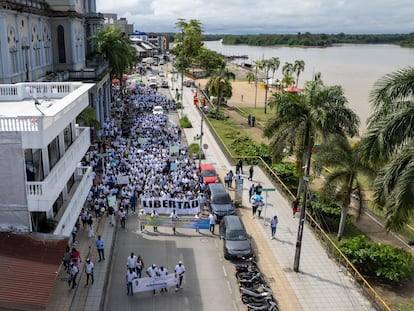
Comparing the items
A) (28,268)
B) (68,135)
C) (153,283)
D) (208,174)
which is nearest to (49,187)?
(28,268)

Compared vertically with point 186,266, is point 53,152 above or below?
above

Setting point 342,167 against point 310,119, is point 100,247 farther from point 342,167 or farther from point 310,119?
point 310,119

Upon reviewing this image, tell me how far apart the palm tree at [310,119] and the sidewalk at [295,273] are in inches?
136

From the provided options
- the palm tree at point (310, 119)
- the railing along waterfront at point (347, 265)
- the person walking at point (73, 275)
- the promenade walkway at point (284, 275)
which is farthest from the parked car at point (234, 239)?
the person walking at point (73, 275)

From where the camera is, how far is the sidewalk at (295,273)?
16.3 meters

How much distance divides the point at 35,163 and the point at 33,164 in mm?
175

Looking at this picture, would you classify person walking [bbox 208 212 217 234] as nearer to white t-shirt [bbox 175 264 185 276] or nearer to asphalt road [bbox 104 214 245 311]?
asphalt road [bbox 104 214 245 311]

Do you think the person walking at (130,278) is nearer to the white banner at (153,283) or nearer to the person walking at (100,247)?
the white banner at (153,283)

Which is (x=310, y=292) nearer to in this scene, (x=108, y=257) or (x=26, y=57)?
(x=108, y=257)

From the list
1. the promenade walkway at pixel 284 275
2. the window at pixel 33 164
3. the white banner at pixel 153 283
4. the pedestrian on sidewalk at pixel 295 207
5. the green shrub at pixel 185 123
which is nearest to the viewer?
the window at pixel 33 164

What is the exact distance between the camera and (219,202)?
78.5 feet

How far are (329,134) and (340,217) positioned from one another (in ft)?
14.7

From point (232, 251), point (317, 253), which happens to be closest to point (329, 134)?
point (317, 253)

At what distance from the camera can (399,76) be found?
44.2ft
